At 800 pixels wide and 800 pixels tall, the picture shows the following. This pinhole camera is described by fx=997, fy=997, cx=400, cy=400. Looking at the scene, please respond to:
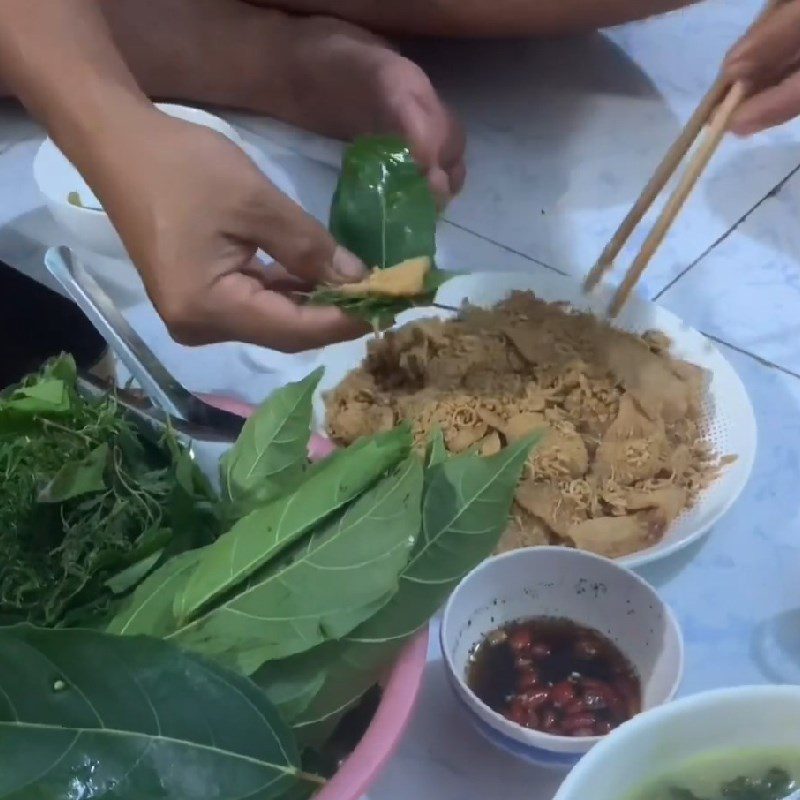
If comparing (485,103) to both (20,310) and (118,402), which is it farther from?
(118,402)

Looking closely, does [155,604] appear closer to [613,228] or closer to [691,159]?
[691,159]

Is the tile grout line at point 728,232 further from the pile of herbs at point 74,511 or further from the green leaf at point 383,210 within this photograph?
the pile of herbs at point 74,511

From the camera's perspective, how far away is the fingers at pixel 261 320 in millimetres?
562

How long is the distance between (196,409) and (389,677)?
20cm

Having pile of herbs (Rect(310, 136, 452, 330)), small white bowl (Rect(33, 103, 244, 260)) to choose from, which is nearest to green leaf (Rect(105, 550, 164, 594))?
pile of herbs (Rect(310, 136, 452, 330))

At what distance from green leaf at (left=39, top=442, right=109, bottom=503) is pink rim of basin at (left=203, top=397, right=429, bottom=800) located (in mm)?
154

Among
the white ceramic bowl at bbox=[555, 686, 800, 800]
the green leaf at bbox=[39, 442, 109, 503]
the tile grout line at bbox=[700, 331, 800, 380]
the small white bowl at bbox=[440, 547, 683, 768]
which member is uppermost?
the green leaf at bbox=[39, 442, 109, 503]

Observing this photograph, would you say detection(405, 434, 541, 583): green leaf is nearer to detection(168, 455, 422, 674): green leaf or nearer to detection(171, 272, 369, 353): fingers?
detection(168, 455, 422, 674): green leaf

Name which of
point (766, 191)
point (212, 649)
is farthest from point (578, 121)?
point (212, 649)

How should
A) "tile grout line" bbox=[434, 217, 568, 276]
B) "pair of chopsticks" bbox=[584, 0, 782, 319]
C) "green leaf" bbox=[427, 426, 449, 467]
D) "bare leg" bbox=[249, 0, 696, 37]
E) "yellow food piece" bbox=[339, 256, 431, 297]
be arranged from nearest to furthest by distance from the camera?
"green leaf" bbox=[427, 426, 449, 467] → "yellow food piece" bbox=[339, 256, 431, 297] → "pair of chopsticks" bbox=[584, 0, 782, 319] → "tile grout line" bbox=[434, 217, 568, 276] → "bare leg" bbox=[249, 0, 696, 37]

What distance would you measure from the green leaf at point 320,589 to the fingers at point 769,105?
453 millimetres

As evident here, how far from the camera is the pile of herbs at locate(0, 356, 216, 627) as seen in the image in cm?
42

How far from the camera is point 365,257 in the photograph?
63 centimetres

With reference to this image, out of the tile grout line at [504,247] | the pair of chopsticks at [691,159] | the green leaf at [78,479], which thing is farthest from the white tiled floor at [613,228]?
the green leaf at [78,479]
